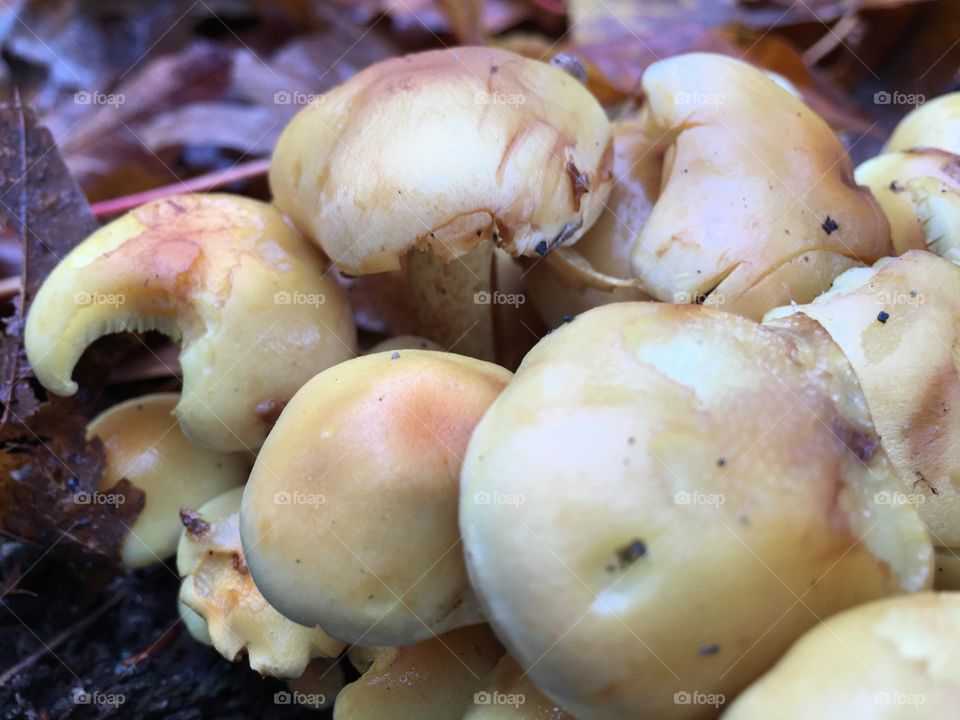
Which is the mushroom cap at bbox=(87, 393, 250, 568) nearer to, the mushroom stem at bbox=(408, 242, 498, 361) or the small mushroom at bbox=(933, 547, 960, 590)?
the mushroom stem at bbox=(408, 242, 498, 361)

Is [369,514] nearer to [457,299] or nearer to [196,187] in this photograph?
[457,299]

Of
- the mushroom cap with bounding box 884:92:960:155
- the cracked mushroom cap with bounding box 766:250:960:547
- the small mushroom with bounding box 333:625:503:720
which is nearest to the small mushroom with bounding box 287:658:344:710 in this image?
the small mushroom with bounding box 333:625:503:720

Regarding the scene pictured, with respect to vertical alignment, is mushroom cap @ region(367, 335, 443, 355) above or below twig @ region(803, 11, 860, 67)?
below

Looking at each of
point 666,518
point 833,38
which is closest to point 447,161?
point 666,518

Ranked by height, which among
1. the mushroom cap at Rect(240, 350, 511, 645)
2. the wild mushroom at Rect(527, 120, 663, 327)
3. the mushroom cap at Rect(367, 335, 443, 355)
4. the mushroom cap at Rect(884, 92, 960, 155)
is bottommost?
the mushroom cap at Rect(367, 335, 443, 355)

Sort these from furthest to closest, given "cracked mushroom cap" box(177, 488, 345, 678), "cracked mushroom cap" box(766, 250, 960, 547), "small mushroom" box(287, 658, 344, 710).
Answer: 1. "small mushroom" box(287, 658, 344, 710)
2. "cracked mushroom cap" box(177, 488, 345, 678)
3. "cracked mushroom cap" box(766, 250, 960, 547)

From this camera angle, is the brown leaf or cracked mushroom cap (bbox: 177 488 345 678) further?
the brown leaf

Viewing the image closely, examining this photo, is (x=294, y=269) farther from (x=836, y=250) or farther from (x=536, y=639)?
(x=836, y=250)
